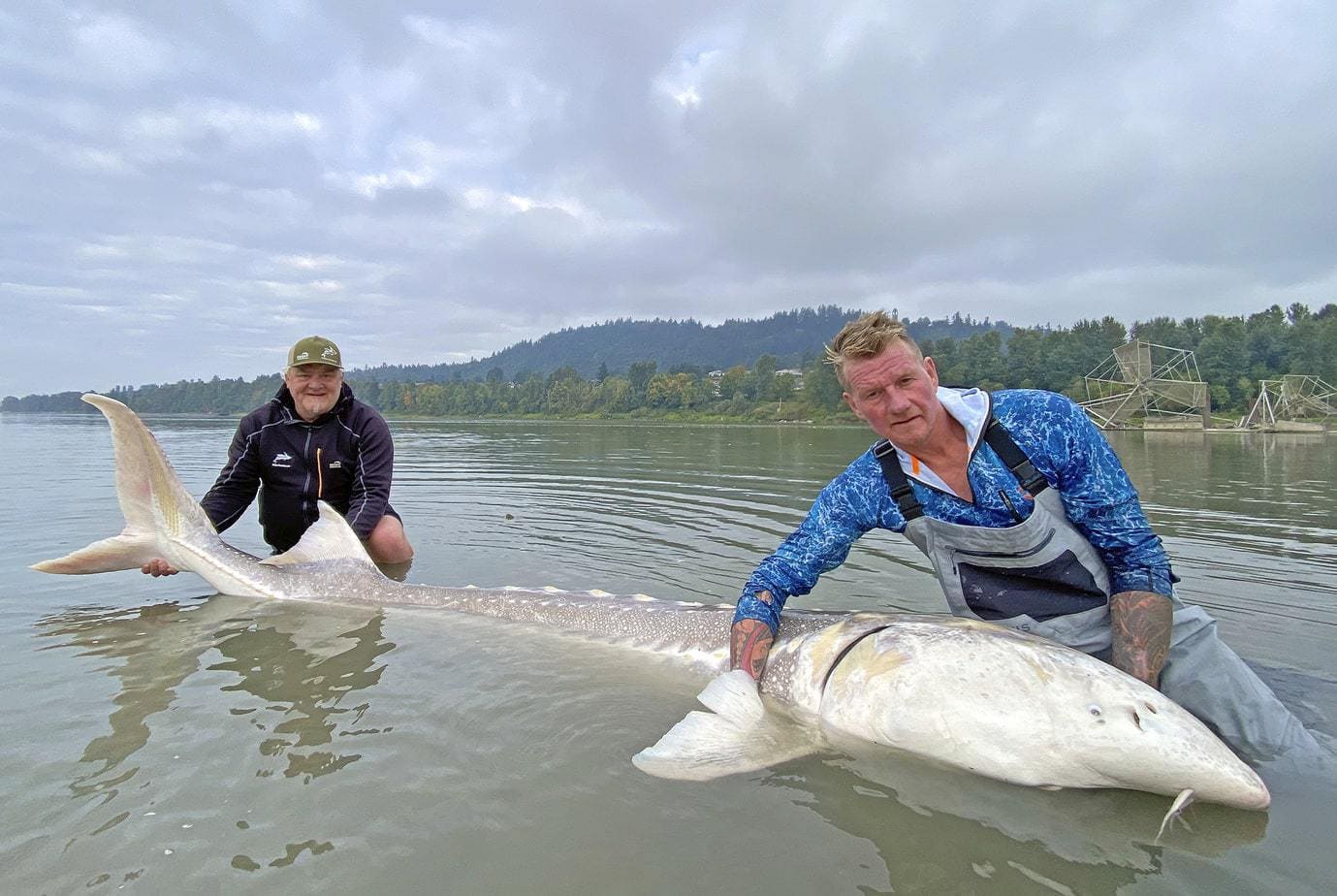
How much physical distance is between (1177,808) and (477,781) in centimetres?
213

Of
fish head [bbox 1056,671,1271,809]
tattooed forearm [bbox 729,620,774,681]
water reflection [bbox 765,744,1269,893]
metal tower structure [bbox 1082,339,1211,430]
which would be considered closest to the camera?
water reflection [bbox 765,744,1269,893]

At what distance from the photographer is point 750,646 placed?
2846 millimetres

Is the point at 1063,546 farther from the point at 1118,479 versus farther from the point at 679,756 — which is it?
the point at 679,756

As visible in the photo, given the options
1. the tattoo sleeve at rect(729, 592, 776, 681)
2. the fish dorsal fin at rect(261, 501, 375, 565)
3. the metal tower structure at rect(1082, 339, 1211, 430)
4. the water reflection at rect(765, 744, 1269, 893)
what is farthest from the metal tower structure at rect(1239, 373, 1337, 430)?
the fish dorsal fin at rect(261, 501, 375, 565)

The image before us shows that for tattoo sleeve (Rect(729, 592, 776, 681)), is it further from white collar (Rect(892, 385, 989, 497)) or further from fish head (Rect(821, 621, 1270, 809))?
white collar (Rect(892, 385, 989, 497))

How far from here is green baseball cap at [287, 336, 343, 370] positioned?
5.04 m

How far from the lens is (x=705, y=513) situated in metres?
Result: 8.52

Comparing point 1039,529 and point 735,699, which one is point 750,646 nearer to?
point 735,699

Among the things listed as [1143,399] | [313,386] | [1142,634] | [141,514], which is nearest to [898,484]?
[1142,634]

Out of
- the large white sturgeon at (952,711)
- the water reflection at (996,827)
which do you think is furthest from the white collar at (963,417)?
the water reflection at (996,827)

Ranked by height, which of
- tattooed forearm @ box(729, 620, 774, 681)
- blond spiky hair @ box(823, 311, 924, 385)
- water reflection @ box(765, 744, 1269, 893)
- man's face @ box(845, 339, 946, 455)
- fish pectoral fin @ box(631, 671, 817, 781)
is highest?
blond spiky hair @ box(823, 311, 924, 385)

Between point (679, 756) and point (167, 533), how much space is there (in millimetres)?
4115

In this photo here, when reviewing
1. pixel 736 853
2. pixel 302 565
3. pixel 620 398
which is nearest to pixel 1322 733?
pixel 736 853

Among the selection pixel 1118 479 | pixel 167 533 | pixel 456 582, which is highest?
pixel 1118 479
